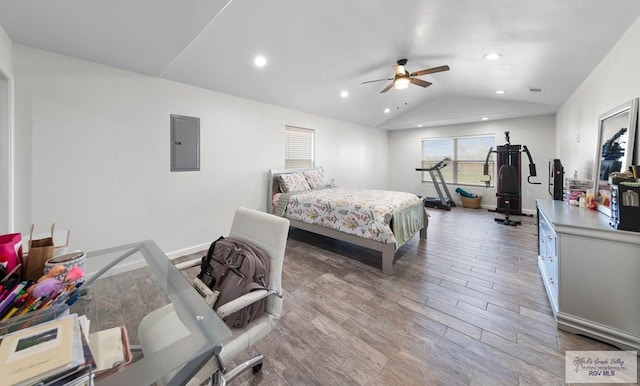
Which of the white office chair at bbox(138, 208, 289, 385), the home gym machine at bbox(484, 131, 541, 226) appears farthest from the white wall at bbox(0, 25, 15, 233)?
the home gym machine at bbox(484, 131, 541, 226)

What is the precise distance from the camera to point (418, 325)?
1.96 m

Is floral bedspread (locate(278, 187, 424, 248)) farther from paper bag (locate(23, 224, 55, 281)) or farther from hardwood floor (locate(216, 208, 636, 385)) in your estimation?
paper bag (locate(23, 224, 55, 281))

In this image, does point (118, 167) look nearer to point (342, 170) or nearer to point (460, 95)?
point (342, 170)

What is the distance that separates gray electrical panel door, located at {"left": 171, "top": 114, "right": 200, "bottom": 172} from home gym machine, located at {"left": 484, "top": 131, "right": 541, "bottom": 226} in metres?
5.69

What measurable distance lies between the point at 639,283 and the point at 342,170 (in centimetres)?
494

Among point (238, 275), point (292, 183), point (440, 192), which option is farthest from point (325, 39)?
point (440, 192)

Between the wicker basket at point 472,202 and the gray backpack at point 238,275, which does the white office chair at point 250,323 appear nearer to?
the gray backpack at point 238,275

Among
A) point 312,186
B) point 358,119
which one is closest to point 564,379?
point 312,186

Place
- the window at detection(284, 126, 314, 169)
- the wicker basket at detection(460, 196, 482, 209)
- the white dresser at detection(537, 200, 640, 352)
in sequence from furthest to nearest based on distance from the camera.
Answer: the wicker basket at detection(460, 196, 482, 209) → the window at detection(284, 126, 314, 169) → the white dresser at detection(537, 200, 640, 352)

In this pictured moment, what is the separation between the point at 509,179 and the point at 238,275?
5616 mm

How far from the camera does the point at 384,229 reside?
2.83 m

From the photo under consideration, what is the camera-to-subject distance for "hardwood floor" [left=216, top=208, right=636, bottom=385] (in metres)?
1.52

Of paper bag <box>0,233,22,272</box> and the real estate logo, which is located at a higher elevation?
paper bag <box>0,233,22,272</box>

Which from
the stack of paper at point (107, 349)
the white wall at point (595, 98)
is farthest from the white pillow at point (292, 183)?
the white wall at point (595, 98)
